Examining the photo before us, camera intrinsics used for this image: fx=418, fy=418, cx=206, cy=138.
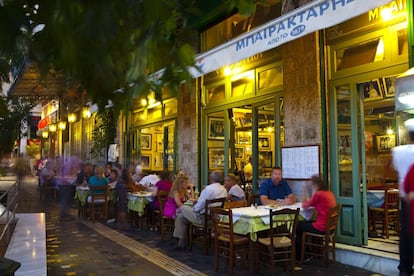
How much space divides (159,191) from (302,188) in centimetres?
285

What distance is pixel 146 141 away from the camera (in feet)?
44.6

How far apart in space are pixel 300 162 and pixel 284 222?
1831mm

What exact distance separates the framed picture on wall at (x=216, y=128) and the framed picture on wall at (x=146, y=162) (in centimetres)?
406

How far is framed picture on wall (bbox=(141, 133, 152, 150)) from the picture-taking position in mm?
13395

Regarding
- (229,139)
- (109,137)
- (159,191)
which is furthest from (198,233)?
(109,137)

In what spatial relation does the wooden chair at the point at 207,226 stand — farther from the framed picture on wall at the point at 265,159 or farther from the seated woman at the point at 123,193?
the seated woman at the point at 123,193

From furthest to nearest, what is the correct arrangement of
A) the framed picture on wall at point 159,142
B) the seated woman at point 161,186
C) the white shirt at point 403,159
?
the framed picture on wall at point 159,142 < the seated woman at point 161,186 < the white shirt at point 403,159

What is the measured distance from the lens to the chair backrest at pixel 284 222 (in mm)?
5300

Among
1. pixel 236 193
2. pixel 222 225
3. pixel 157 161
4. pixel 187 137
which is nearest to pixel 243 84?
pixel 187 137

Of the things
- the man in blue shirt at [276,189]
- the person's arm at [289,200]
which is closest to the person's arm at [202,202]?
the man in blue shirt at [276,189]

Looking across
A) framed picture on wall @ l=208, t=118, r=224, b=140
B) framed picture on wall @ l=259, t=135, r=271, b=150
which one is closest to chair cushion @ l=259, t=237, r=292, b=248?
framed picture on wall @ l=259, t=135, r=271, b=150

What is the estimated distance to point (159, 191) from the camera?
8.37 metres

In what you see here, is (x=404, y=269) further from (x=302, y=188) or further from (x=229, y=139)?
(x=229, y=139)

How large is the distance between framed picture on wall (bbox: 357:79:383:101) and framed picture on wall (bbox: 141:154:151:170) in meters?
7.85
